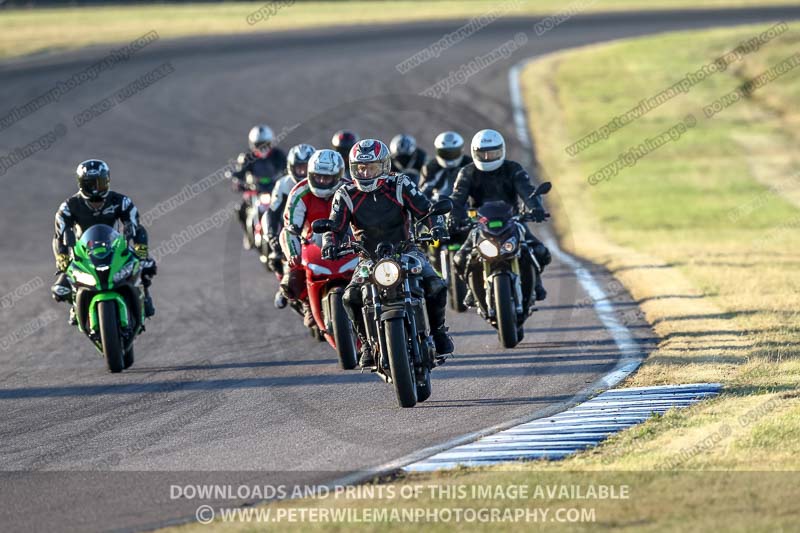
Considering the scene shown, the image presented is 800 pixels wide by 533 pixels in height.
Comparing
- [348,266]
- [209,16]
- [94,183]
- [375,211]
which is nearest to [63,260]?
[94,183]

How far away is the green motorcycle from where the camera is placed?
12.2 meters

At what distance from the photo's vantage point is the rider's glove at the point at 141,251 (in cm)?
1280

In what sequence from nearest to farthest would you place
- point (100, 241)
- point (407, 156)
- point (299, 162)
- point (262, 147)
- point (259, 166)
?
1. point (100, 241)
2. point (299, 162)
3. point (407, 156)
4. point (259, 166)
5. point (262, 147)

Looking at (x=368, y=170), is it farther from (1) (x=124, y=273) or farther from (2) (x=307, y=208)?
(1) (x=124, y=273)

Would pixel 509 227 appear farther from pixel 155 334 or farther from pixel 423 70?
pixel 423 70

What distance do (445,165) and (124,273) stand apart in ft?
16.8

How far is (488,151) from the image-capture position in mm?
13617

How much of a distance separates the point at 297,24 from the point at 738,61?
17.6m

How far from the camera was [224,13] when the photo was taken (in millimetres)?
51844

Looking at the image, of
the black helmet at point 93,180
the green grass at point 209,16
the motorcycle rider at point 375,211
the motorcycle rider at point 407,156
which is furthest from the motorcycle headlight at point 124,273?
the green grass at point 209,16

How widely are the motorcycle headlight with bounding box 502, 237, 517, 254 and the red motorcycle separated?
1.61 metres

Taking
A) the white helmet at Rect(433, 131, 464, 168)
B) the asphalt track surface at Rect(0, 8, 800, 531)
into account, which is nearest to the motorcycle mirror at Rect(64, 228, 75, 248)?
the asphalt track surface at Rect(0, 8, 800, 531)

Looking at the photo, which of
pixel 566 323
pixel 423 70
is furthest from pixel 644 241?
pixel 423 70

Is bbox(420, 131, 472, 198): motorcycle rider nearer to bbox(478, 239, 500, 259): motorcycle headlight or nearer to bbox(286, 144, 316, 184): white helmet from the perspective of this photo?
bbox(286, 144, 316, 184): white helmet
